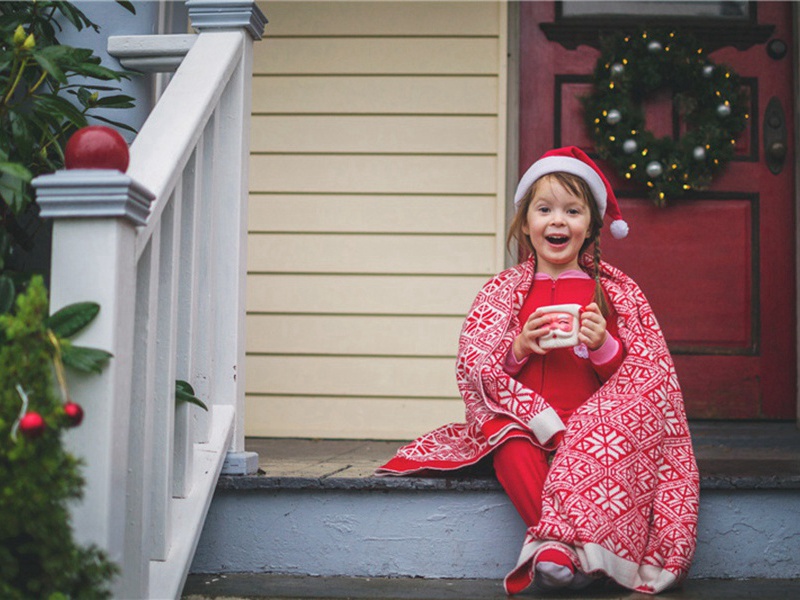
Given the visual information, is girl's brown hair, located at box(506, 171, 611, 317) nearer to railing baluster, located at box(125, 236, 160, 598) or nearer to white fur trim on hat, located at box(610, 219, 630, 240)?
white fur trim on hat, located at box(610, 219, 630, 240)

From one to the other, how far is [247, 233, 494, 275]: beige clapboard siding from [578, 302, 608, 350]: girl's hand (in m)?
1.59

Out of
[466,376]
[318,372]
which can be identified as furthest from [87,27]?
[318,372]

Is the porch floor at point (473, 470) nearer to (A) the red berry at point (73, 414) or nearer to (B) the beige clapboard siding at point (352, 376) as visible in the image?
(B) the beige clapboard siding at point (352, 376)

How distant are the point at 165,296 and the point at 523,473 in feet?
2.80

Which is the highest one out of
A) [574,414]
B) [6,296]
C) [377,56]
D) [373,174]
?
[377,56]

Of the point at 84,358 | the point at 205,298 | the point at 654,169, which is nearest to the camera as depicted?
the point at 84,358

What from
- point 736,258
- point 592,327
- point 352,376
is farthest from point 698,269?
point 592,327

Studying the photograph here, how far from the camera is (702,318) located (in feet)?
12.4

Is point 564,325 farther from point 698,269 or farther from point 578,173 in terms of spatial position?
point 698,269

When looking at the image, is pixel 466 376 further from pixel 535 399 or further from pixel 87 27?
pixel 87 27

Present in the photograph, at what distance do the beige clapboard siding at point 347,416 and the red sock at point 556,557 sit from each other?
5.85 feet

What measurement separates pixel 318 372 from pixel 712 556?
77.0 inches

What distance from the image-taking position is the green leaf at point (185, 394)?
2.00 m

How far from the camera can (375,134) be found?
12.6 ft
